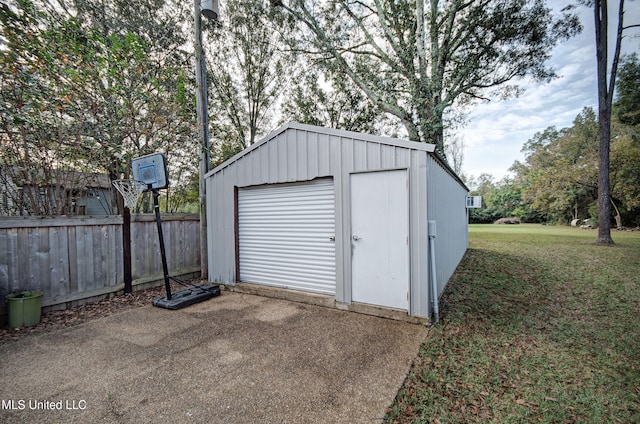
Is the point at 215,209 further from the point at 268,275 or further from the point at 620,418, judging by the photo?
the point at 620,418

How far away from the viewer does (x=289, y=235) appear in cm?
448

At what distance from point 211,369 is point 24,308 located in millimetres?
2880

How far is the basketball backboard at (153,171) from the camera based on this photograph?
12.8 ft

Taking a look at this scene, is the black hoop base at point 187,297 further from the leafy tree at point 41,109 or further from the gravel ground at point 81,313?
the leafy tree at point 41,109

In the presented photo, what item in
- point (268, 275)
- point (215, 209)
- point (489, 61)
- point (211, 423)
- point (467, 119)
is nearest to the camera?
point (211, 423)

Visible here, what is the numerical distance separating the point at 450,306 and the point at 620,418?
2.22 meters

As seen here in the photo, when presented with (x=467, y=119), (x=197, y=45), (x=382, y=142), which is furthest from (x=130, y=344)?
(x=467, y=119)

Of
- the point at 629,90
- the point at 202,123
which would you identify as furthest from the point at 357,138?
the point at 629,90

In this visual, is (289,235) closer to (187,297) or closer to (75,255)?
(187,297)

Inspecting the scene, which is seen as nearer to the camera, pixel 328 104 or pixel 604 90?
pixel 604 90

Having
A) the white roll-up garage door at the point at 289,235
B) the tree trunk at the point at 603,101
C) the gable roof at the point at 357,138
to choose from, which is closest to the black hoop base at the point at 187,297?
the white roll-up garage door at the point at 289,235

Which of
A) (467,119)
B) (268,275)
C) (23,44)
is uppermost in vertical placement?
(467,119)

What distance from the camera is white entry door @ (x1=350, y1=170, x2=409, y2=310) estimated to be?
343 cm

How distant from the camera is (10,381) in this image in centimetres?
219
